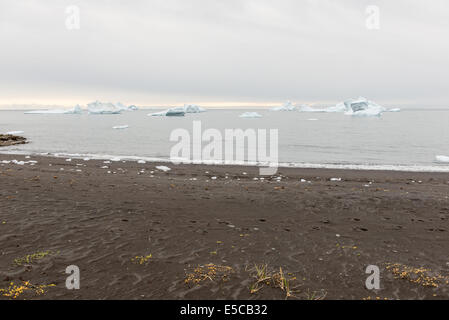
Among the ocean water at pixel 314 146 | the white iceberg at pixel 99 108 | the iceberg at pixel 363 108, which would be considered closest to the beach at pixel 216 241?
the ocean water at pixel 314 146

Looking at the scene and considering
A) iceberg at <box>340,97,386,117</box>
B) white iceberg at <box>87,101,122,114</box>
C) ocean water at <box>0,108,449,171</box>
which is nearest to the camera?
ocean water at <box>0,108,449,171</box>

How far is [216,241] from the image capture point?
318 inches

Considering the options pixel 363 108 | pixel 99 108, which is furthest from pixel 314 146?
pixel 99 108

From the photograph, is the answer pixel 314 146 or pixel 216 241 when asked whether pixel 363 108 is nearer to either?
pixel 314 146

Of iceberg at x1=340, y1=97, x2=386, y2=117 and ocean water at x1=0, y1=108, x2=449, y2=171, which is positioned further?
iceberg at x1=340, y1=97, x2=386, y2=117

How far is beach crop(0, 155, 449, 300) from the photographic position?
227 inches

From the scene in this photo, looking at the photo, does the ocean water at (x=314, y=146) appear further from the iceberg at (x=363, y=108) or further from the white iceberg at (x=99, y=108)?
the white iceberg at (x=99, y=108)

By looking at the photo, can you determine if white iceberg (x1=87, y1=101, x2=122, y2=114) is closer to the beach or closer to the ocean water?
the ocean water

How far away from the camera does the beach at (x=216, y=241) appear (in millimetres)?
5777

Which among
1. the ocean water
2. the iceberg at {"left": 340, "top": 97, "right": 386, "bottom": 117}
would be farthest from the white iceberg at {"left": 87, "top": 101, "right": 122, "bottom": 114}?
the iceberg at {"left": 340, "top": 97, "right": 386, "bottom": 117}

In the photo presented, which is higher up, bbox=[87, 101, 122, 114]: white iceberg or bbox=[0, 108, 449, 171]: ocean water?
bbox=[87, 101, 122, 114]: white iceberg

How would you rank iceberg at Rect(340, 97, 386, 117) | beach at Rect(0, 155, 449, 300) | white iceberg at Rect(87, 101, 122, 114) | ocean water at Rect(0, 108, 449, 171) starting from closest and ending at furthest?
beach at Rect(0, 155, 449, 300) → ocean water at Rect(0, 108, 449, 171) → iceberg at Rect(340, 97, 386, 117) → white iceberg at Rect(87, 101, 122, 114)

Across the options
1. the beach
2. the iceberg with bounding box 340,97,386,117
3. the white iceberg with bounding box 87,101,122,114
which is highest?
the white iceberg with bounding box 87,101,122,114

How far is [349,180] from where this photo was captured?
18.5 meters
